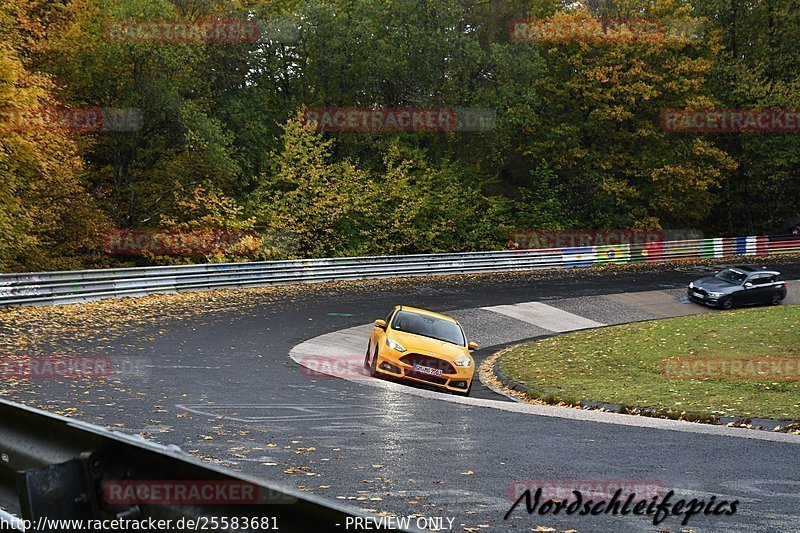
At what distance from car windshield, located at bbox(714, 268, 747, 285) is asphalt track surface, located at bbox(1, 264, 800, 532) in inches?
735

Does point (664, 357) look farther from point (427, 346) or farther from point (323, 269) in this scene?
point (323, 269)

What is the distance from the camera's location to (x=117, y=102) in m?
37.2

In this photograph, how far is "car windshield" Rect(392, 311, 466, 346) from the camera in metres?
15.4

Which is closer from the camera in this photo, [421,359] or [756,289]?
[421,359]

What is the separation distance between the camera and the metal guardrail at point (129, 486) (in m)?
2.72

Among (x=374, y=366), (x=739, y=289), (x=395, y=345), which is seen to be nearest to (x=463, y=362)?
(x=395, y=345)

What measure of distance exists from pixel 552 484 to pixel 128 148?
34861 millimetres

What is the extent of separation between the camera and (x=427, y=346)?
48.2ft

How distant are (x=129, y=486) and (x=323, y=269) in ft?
93.3

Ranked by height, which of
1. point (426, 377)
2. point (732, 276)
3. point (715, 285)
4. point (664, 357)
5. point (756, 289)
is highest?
point (426, 377)

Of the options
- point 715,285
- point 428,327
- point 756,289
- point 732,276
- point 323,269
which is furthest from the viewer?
point 323,269

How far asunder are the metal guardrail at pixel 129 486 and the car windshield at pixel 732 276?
29.8m

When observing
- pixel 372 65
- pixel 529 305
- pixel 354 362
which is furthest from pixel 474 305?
pixel 372 65

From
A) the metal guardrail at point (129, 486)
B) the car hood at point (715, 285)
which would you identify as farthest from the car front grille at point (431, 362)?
the car hood at point (715, 285)
